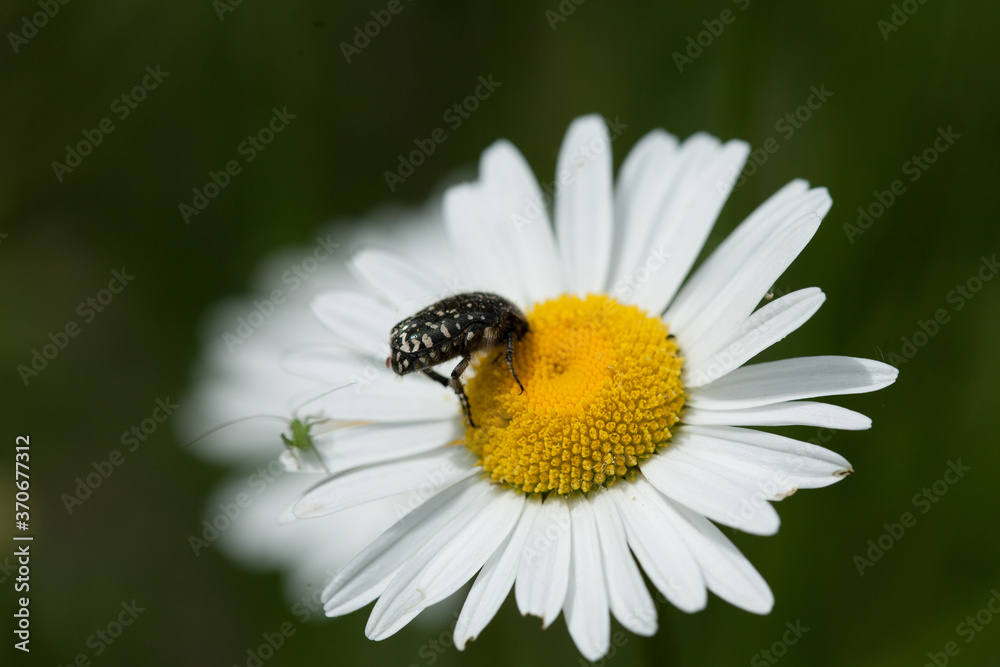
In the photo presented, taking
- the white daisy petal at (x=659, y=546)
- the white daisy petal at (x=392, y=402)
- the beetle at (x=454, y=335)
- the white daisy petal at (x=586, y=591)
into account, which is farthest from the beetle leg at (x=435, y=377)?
the white daisy petal at (x=659, y=546)

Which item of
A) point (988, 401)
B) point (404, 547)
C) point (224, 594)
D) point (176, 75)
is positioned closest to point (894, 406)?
point (988, 401)

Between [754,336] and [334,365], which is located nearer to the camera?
[754,336]

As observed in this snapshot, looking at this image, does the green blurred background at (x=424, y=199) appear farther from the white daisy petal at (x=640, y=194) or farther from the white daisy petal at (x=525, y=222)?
the white daisy petal at (x=525, y=222)

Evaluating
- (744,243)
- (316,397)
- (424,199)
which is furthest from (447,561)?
(424,199)

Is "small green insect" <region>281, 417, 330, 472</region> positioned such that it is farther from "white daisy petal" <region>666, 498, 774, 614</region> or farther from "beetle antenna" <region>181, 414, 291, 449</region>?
"white daisy petal" <region>666, 498, 774, 614</region>

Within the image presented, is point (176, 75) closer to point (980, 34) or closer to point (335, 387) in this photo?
point (335, 387)

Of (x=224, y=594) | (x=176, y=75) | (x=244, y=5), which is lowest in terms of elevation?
(x=224, y=594)

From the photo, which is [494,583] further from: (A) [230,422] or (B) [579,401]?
(A) [230,422]
